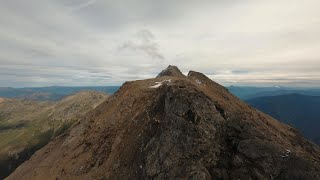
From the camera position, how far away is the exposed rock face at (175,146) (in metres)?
49.8

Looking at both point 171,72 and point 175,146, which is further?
point 171,72

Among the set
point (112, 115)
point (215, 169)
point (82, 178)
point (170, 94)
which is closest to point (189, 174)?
point (215, 169)

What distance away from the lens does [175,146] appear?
2194 inches

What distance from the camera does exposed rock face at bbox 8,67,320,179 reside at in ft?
163

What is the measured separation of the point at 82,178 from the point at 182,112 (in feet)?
84.3

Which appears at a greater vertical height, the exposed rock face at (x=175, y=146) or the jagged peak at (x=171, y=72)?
the jagged peak at (x=171, y=72)

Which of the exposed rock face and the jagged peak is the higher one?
the jagged peak

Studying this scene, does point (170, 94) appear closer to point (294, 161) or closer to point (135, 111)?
point (135, 111)

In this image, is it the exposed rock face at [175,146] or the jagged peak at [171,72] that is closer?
the exposed rock face at [175,146]

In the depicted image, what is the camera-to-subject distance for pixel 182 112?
198 feet

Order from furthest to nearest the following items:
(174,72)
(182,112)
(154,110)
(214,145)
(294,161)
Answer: (174,72), (154,110), (182,112), (214,145), (294,161)

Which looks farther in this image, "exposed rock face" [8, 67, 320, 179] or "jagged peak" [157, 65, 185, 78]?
"jagged peak" [157, 65, 185, 78]

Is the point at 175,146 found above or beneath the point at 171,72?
beneath

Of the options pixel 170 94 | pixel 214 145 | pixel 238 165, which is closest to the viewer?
pixel 238 165
